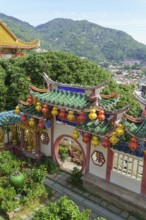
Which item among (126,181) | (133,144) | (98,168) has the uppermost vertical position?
(133,144)

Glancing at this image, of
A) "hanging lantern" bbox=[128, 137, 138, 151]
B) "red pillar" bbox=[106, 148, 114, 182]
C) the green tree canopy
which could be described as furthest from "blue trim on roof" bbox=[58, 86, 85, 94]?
the green tree canopy

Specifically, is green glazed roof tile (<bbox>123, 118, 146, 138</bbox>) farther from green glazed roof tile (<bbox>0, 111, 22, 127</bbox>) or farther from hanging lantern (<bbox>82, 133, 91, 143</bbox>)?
green glazed roof tile (<bbox>0, 111, 22, 127</bbox>)

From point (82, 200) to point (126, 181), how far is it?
8.24 ft

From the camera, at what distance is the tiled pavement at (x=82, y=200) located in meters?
11.3

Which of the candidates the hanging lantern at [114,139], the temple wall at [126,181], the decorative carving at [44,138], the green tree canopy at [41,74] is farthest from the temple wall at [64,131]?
the green tree canopy at [41,74]

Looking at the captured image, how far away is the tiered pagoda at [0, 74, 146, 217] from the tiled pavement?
375 mm

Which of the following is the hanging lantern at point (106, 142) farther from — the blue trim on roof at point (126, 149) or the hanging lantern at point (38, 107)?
the hanging lantern at point (38, 107)

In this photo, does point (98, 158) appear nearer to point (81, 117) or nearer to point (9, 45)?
point (81, 117)

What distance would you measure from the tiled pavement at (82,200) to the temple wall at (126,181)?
1.16 metres

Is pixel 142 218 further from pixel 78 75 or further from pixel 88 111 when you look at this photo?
pixel 78 75

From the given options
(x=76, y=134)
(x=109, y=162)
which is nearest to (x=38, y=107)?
(x=76, y=134)

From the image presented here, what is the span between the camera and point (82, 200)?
12461 mm

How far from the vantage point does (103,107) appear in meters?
12.1

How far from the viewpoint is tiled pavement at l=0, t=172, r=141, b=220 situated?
37.2ft
